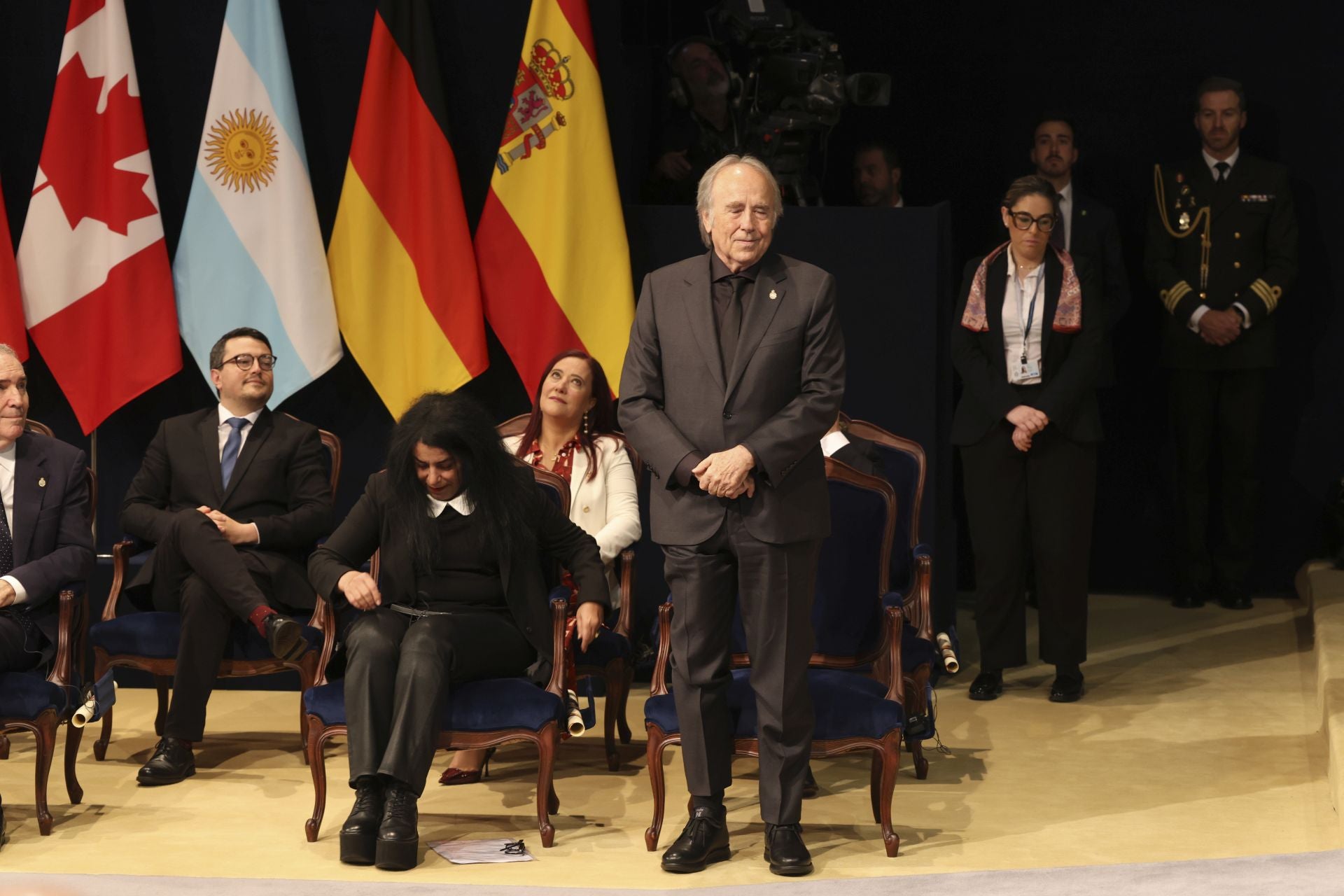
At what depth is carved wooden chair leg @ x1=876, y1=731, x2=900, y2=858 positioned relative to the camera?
4375 mm

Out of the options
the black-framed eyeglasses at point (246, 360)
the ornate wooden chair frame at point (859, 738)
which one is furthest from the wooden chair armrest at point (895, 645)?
the black-framed eyeglasses at point (246, 360)

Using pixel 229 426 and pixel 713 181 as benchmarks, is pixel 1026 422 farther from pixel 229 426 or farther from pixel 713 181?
pixel 229 426

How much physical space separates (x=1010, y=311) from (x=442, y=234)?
6.36 ft

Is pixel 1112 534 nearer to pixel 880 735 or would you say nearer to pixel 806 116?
pixel 806 116

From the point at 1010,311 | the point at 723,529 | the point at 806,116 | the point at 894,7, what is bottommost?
the point at 723,529

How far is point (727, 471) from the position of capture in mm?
4090

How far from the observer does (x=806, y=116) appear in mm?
6262

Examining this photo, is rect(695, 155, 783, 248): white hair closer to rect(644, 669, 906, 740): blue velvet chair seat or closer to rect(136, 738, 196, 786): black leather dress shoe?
rect(644, 669, 906, 740): blue velvet chair seat

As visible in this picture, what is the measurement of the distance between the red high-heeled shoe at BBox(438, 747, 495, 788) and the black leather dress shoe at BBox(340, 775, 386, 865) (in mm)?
681

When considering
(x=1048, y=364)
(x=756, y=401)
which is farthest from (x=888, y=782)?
→ (x=1048, y=364)

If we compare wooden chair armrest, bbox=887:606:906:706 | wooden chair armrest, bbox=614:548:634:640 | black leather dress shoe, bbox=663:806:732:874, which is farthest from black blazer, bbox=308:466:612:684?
wooden chair armrest, bbox=887:606:906:706

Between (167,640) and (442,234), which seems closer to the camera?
(167,640)

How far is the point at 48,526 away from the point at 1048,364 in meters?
3.15

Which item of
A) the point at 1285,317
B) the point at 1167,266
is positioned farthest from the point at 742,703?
the point at 1285,317
